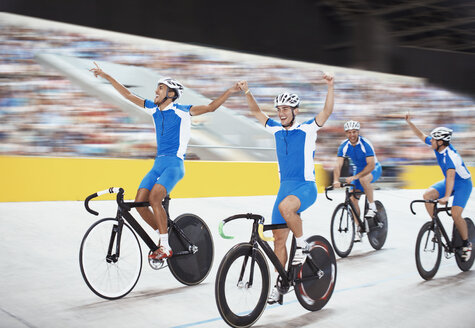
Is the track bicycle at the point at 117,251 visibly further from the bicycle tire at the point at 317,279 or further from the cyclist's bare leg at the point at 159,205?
the bicycle tire at the point at 317,279

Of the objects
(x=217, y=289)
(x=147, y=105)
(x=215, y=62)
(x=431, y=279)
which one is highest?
(x=215, y=62)

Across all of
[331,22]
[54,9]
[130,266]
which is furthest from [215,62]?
[130,266]

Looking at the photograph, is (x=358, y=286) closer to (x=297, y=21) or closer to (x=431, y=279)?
(x=431, y=279)

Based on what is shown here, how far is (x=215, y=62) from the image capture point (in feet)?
43.9

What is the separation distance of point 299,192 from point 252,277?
0.77 meters

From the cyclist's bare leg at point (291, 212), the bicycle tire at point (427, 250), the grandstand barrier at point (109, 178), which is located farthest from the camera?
the grandstand barrier at point (109, 178)

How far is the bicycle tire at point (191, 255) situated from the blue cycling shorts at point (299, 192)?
42.5 inches

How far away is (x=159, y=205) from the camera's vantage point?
471 cm

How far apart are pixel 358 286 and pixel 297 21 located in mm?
13259

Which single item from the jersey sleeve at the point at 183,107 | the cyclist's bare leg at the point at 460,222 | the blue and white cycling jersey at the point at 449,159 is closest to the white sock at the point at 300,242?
the jersey sleeve at the point at 183,107

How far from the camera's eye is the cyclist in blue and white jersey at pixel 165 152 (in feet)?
15.5

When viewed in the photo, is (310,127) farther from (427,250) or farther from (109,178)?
(109,178)

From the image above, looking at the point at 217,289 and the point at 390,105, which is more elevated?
the point at 390,105

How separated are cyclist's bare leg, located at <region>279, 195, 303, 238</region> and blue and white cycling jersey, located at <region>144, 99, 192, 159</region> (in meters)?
1.21
